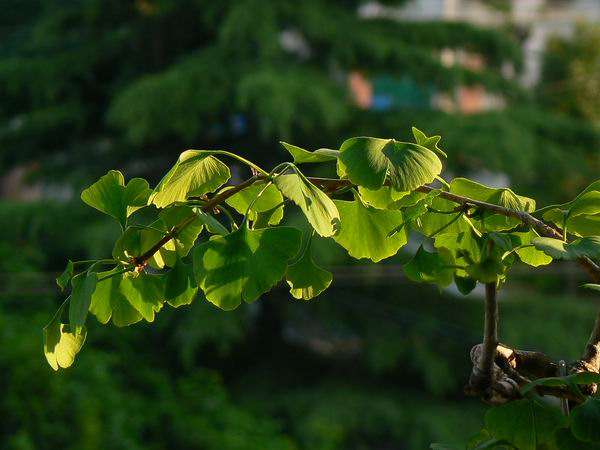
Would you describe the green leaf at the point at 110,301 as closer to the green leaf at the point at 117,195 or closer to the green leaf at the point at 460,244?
the green leaf at the point at 117,195

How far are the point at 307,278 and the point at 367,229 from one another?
5cm

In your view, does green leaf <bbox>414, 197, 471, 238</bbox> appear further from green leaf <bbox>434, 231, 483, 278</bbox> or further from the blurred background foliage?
the blurred background foliage

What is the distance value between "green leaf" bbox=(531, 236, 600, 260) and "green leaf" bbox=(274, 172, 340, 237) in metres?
0.12

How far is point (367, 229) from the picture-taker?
2.31ft

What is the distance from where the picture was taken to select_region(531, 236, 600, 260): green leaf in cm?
60

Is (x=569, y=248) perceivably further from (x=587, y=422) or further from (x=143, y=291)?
(x=143, y=291)

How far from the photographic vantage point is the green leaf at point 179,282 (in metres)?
0.68

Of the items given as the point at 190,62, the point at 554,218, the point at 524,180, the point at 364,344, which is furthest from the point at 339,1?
the point at 554,218

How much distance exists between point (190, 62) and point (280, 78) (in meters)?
0.65

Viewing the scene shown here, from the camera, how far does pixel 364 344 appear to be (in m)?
5.99

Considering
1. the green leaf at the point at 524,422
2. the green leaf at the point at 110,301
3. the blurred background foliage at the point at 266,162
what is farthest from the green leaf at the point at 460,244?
the blurred background foliage at the point at 266,162

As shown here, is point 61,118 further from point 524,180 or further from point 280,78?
point 524,180

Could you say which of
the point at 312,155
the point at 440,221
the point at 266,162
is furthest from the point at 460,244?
the point at 266,162

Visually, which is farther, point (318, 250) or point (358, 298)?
point (358, 298)
